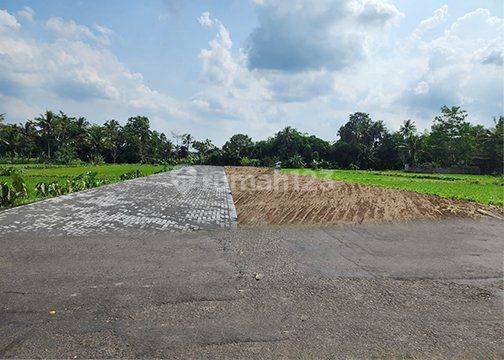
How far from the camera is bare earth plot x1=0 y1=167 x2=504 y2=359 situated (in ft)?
12.3

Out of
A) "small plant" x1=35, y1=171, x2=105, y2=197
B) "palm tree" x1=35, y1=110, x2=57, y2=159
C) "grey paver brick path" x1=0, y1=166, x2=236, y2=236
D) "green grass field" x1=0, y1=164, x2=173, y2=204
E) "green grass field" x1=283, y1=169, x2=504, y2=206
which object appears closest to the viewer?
"grey paver brick path" x1=0, y1=166, x2=236, y2=236

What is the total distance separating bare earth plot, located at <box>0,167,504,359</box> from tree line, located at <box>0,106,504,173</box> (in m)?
45.5

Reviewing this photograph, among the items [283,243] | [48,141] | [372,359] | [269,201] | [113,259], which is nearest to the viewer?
[372,359]

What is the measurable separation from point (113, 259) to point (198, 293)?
243 centimetres

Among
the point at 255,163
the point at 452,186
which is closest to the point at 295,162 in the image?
the point at 255,163

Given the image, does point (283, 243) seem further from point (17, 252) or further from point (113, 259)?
point (17, 252)

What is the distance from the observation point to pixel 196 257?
22.6 feet

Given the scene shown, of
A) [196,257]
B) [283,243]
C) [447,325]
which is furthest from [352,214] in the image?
[447,325]

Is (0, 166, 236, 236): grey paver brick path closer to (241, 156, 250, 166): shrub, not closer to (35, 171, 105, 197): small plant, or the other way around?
(35, 171, 105, 197): small plant

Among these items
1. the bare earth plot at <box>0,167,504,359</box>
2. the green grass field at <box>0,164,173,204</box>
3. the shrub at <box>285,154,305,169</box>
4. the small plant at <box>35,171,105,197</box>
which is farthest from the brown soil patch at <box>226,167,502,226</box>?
the shrub at <box>285,154,305,169</box>

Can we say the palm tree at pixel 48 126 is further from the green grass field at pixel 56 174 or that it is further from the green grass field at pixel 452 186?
the green grass field at pixel 452 186

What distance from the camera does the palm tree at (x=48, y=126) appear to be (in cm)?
5138

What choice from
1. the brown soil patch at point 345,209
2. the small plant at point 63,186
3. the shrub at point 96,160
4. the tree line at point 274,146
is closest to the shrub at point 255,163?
the tree line at point 274,146

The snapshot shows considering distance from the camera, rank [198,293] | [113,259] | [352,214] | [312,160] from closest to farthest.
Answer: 1. [198,293]
2. [113,259]
3. [352,214]
4. [312,160]
